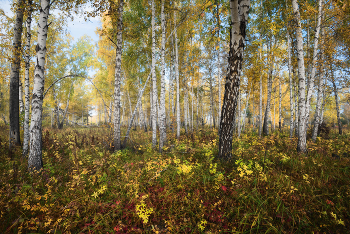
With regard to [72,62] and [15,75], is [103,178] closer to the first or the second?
[15,75]

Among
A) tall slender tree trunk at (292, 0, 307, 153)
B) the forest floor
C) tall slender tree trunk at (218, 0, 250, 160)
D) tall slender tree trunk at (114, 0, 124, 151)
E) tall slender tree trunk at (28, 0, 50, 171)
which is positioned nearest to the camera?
the forest floor

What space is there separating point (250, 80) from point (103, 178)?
35.7ft

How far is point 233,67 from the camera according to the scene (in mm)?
3834

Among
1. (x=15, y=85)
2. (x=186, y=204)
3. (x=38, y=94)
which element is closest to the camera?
(x=186, y=204)

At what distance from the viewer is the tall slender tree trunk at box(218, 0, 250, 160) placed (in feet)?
11.9

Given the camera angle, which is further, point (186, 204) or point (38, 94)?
point (38, 94)

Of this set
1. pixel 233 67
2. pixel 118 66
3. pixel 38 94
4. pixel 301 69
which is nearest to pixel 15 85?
pixel 38 94

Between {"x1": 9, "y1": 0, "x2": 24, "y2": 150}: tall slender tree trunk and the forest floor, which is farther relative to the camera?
{"x1": 9, "y1": 0, "x2": 24, "y2": 150}: tall slender tree trunk

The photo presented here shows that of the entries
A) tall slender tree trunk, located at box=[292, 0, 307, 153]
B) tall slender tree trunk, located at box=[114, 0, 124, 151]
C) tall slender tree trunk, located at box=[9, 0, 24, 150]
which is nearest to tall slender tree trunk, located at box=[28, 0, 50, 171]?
tall slender tree trunk, located at box=[114, 0, 124, 151]

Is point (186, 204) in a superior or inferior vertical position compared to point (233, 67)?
inferior

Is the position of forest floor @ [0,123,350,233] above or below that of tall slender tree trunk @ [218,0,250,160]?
below

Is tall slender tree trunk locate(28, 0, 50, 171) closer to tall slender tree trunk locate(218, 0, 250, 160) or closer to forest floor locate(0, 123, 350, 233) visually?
forest floor locate(0, 123, 350, 233)

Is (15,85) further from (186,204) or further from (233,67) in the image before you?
(233,67)

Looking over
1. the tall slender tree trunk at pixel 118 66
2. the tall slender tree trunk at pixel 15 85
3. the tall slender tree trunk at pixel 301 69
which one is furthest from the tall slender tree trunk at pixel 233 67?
the tall slender tree trunk at pixel 15 85
